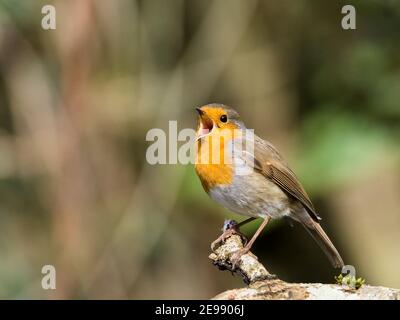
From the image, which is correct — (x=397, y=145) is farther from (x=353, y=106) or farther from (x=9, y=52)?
(x=9, y=52)

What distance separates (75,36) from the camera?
241 inches

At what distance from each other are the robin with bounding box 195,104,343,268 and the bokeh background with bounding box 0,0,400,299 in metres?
1.09

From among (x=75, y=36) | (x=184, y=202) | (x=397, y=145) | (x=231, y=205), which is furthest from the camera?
(x=184, y=202)

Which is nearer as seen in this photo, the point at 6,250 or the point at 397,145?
the point at 397,145

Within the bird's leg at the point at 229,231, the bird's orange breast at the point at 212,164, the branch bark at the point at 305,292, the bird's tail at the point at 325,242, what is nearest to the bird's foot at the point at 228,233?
the bird's leg at the point at 229,231

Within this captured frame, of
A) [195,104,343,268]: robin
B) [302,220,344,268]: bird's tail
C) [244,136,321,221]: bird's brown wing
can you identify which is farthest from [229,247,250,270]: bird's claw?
[302,220,344,268]: bird's tail

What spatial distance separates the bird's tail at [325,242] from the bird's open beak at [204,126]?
94cm

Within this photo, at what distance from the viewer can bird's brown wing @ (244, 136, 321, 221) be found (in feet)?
14.9

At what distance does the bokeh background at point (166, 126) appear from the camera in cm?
613

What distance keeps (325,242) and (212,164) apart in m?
1.02

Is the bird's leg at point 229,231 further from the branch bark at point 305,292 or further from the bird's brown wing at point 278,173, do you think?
the branch bark at point 305,292

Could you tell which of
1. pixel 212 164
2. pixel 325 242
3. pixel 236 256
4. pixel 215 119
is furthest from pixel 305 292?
pixel 325 242

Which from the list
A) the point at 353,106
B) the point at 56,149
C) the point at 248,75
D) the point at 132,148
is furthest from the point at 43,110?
the point at 353,106

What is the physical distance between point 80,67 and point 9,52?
35.9 inches
